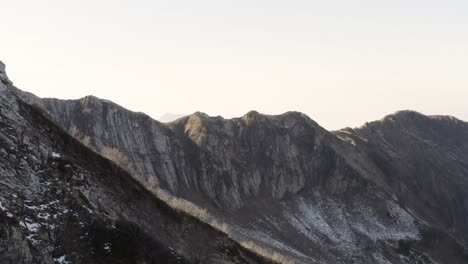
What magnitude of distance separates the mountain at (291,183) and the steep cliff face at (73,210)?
120ft

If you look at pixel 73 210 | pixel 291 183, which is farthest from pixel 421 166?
pixel 73 210

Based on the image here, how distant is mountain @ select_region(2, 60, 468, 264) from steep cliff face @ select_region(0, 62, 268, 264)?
120 feet

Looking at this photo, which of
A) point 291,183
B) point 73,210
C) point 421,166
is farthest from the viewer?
point 421,166

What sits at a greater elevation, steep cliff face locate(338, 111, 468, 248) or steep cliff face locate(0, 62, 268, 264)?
steep cliff face locate(338, 111, 468, 248)

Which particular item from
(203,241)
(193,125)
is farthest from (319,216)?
(203,241)

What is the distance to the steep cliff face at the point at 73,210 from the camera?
18562 millimetres

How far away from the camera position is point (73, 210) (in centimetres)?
2081

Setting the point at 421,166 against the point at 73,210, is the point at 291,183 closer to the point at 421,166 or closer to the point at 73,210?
the point at 421,166

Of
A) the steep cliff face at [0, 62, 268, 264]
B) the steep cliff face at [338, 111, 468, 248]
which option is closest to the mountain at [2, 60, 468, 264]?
the steep cliff face at [338, 111, 468, 248]

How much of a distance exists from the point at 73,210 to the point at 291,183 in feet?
213

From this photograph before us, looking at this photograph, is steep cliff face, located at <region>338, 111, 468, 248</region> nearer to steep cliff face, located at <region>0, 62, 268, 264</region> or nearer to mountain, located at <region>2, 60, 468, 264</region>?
mountain, located at <region>2, 60, 468, 264</region>

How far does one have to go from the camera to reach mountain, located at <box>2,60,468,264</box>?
71375 millimetres

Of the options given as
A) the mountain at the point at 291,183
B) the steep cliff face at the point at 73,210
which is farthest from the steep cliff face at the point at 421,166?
the steep cliff face at the point at 73,210

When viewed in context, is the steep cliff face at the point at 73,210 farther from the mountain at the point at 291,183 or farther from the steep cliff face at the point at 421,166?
the steep cliff face at the point at 421,166
